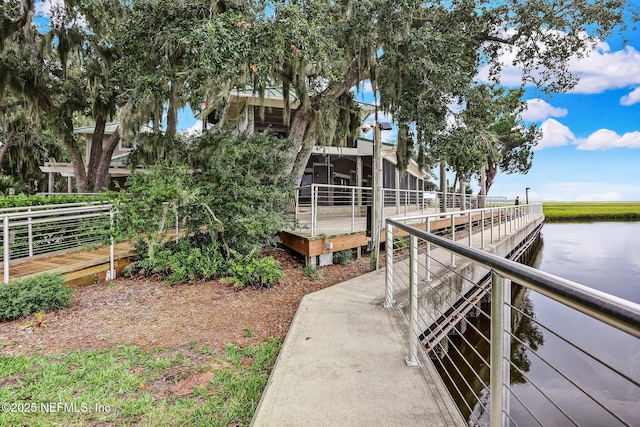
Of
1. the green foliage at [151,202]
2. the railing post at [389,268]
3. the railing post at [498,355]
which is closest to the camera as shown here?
the railing post at [498,355]

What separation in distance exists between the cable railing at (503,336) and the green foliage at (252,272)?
1955mm

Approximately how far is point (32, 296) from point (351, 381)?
400cm

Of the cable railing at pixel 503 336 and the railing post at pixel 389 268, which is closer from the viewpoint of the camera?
the cable railing at pixel 503 336

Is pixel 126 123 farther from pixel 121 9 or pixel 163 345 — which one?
pixel 163 345

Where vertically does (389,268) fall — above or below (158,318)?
above

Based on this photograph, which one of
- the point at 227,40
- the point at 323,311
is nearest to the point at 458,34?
the point at 227,40

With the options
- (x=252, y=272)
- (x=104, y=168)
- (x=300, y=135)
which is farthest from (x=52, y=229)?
(x=104, y=168)

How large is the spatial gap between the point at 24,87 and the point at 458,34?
1145cm

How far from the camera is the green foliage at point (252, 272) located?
5.31 m

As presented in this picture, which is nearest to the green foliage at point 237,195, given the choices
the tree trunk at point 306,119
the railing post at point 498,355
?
the tree trunk at point 306,119

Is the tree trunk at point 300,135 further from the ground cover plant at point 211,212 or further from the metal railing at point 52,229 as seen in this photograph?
the metal railing at point 52,229

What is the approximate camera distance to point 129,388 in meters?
2.52

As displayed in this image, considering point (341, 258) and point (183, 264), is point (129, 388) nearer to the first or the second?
point (183, 264)

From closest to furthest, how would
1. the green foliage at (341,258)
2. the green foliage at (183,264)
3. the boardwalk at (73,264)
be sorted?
the boardwalk at (73,264) → the green foliage at (183,264) → the green foliage at (341,258)
